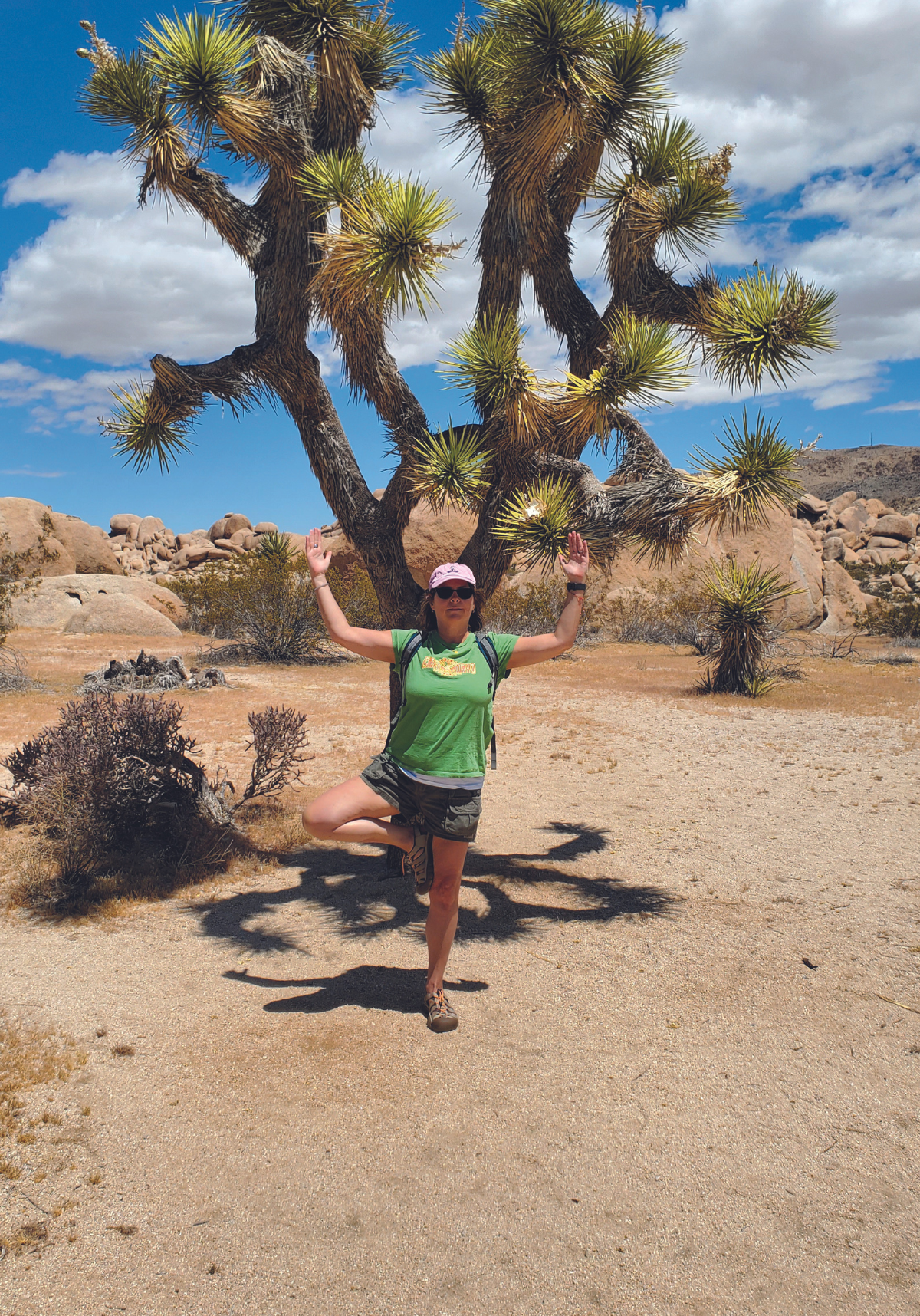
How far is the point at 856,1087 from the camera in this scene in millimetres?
2982

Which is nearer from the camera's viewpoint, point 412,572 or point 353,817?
point 353,817

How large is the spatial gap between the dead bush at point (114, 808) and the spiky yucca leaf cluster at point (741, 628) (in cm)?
804

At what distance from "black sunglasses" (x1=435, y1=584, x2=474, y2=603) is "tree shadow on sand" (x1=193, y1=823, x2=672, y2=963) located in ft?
6.34

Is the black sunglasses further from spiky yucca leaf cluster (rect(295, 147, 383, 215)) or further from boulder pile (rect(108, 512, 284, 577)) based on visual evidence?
boulder pile (rect(108, 512, 284, 577))

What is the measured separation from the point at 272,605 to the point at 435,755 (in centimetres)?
1297

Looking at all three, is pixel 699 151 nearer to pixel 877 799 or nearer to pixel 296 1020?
pixel 877 799

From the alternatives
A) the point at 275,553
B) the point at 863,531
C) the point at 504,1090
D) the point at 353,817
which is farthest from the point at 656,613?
the point at 863,531

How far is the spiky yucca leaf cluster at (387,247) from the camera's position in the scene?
4152 mm

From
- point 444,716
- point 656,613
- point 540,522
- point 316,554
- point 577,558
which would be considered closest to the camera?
point 444,716

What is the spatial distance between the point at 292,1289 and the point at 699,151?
6003 mm

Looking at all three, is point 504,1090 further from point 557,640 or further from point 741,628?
point 741,628

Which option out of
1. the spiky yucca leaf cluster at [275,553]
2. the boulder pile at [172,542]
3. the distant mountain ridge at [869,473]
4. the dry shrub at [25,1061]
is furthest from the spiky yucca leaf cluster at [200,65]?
the distant mountain ridge at [869,473]

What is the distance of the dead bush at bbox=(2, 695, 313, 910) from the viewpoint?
15.6 ft

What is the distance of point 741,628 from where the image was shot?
1200cm
